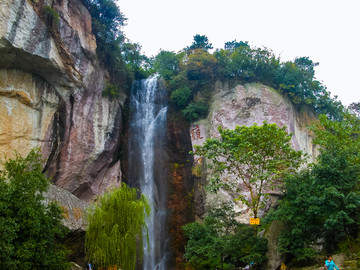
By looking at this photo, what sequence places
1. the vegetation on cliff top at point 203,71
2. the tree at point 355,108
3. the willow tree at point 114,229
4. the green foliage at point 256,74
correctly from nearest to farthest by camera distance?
the willow tree at point 114,229 → the vegetation on cliff top at point 203,71 → the green foliage at point 256,74 → the tree at point 355,108

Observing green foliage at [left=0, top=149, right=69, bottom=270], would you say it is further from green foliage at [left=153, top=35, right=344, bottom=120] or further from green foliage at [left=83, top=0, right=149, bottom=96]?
green foliage at [left=153, top=35, right=344, bottom=120]

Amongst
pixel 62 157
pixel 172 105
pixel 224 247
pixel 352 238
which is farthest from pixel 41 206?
A: pixel 172 105

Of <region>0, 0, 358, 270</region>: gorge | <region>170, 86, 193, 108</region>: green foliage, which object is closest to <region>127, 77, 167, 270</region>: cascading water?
<region>0, 0, 358, 270</region>: gorge

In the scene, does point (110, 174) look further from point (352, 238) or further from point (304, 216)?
point (352, 238)

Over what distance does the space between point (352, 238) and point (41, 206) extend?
967cm

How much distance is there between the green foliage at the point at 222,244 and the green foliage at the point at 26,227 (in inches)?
202

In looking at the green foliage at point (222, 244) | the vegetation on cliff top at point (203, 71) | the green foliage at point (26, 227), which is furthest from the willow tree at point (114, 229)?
the vegetation on cliff top at point (203, 71)

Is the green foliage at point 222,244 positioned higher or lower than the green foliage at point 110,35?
lower

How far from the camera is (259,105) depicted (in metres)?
18.9

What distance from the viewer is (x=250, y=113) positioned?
18750 mm

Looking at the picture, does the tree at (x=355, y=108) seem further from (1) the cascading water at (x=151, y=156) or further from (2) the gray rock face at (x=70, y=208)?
(2) the gray rock face at (x=70, y=208)

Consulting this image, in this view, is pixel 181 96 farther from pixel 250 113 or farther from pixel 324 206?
pixel 324 206

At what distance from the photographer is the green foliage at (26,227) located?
273 inches

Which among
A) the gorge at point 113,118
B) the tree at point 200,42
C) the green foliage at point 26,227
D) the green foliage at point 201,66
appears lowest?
the green foliage at point 26,227
